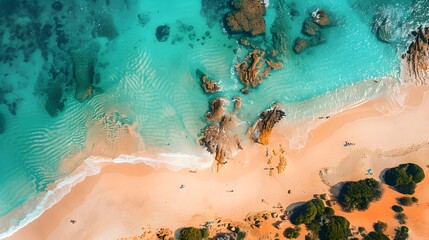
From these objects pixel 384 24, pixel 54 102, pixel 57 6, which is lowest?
pixel 54 102

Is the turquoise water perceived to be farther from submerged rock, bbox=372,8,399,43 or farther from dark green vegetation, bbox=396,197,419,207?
dark green vegetation, bbox=396,197,419,207

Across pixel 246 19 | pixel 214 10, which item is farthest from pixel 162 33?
pixel 246 19

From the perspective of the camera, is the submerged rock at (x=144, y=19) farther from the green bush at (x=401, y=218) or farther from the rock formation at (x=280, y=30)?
the green bush at (x=401, y=218)

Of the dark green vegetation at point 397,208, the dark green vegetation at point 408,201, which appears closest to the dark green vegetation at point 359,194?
the dark green vegetation at point 397,208

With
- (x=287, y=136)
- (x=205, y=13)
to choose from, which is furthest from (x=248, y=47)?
(x=287, y=136)

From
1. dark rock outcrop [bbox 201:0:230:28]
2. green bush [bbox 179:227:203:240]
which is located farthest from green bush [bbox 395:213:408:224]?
dark rock outcrop [bbox 201:0:230:28]

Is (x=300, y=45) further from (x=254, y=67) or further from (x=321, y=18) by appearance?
(x=254, y=67)
